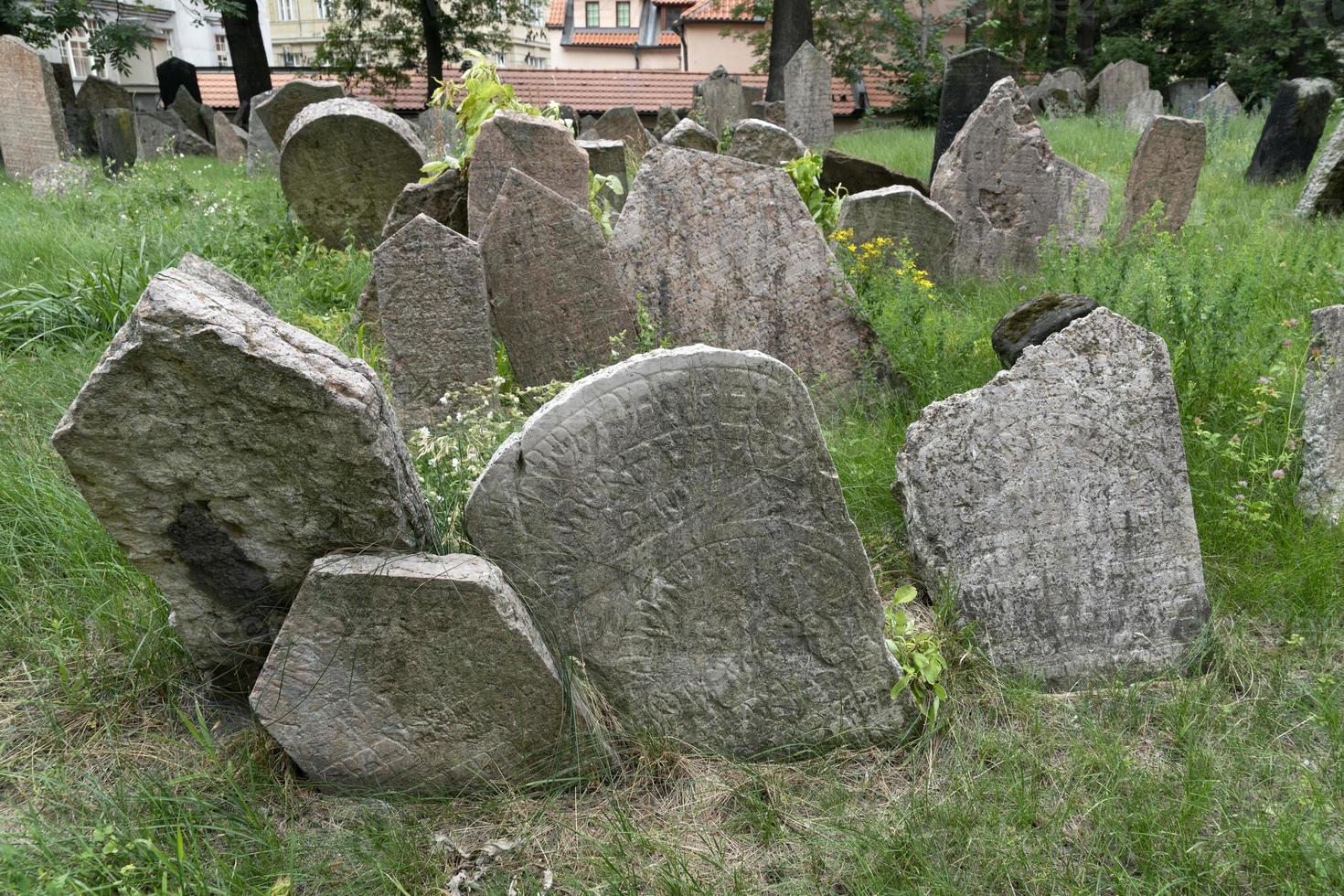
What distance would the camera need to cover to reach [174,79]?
22875 mm

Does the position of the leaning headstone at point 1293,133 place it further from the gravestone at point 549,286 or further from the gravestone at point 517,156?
the gravestone at point 549,286

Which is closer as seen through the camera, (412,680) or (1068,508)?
(412,680)

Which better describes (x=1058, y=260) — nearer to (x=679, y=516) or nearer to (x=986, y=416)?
(x=986, y=416)

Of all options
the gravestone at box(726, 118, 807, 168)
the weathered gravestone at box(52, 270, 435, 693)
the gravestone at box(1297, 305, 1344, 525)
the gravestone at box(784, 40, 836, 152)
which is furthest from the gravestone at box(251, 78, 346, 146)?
the gravestone at box(1297, 305, 1344, 525)

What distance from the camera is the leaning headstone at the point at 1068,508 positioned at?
10.4 ft

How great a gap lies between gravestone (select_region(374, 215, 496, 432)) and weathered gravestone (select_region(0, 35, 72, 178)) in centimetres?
827

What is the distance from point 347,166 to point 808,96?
872 cm

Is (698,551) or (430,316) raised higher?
(430,316)

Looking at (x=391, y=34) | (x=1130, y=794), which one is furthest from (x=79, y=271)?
(x=391, y=34)

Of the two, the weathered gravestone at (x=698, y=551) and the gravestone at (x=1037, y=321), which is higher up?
the gravestone at (x=1037, y=321)

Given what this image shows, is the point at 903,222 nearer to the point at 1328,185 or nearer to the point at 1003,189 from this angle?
the point at 1003,189

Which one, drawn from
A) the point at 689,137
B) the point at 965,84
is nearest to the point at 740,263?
the point at 689,137

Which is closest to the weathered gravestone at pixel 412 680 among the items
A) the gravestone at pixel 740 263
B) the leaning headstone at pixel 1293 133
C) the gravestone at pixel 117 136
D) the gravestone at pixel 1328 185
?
the gravestone at pixel 740 263

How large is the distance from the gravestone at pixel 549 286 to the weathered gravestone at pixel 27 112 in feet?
26.8
